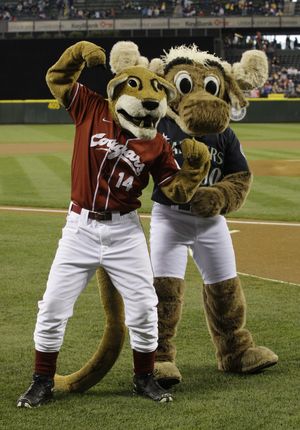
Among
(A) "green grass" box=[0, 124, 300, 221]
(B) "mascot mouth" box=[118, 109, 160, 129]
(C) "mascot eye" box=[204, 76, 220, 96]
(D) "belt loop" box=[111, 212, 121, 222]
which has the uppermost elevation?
(C) "mascot eye" box=[204, 76, 220, 96]

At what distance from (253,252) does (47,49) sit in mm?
29864

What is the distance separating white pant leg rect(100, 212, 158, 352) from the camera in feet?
14.0

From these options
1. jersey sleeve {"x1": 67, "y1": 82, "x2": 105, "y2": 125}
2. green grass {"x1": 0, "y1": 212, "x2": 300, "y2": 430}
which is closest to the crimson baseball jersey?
jersey sleeve {"x1": 67, "y1": 82, "x2": 105, "y2": 125}

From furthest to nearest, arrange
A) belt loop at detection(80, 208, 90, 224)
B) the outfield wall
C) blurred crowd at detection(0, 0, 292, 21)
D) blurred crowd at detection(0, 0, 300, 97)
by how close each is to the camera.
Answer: blurred crowd at detection(0, 0, 292, 21)
blurred crowd at detection(0, 0, 300, 97)
the outfield wall
belt loop at detection(80, 208, 90, 224)

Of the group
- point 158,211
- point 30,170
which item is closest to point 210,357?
point 158,211

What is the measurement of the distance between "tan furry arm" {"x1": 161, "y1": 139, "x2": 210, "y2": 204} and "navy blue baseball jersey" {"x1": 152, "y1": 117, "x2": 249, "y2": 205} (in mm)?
396

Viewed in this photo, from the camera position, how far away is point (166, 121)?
4879 millimetres

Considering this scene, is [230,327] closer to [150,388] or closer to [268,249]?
[150,388]

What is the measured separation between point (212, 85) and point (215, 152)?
1.26 feet

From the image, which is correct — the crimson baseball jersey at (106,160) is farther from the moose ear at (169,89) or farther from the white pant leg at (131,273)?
the moose ear at (169,89)

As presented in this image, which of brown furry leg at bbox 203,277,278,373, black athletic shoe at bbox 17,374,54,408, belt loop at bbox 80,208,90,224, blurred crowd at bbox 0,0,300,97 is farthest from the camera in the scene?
blurred crowd at bbox 0,0,300,97

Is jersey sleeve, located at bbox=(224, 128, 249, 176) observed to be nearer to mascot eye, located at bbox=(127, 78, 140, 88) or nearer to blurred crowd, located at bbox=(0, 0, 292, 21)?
mascot eye, located at bbox=(127, 78, 140, 88)

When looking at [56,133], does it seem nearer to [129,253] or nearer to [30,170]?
[30,170]

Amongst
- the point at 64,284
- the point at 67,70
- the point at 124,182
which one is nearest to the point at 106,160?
the point at 124,182
